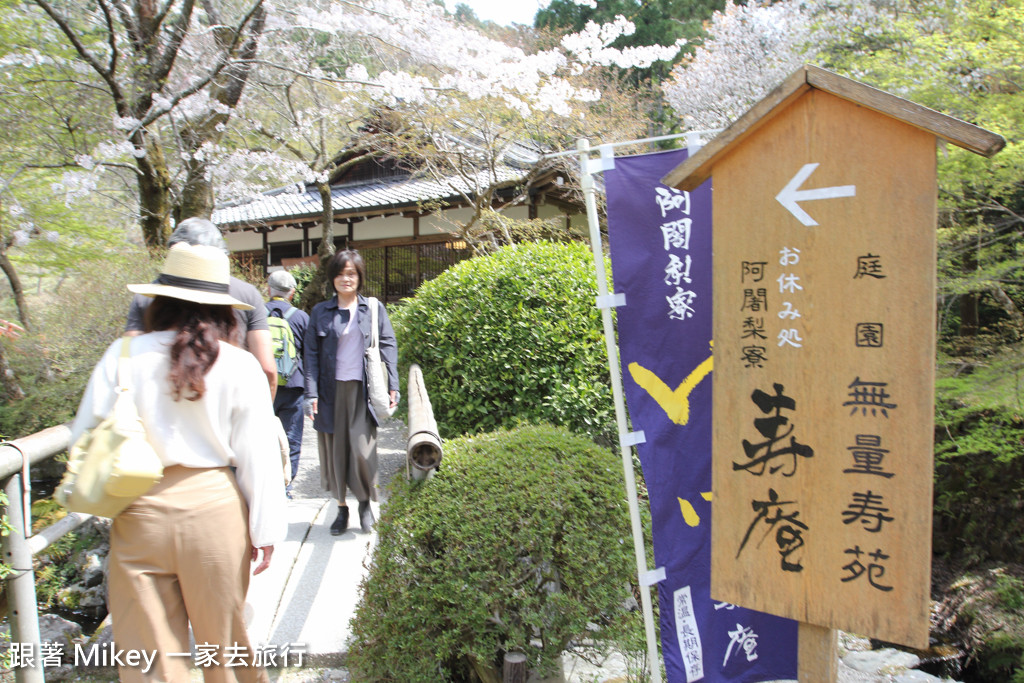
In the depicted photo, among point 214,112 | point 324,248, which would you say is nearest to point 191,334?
point 214,112

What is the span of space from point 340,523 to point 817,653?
10.6 ft

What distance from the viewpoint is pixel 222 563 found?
2252 mm

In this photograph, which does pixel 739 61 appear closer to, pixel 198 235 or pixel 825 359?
pixel 198 235

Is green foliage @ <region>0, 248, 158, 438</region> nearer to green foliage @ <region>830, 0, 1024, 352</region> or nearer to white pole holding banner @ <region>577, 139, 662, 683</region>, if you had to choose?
white pole holding banner @ <region>577, 139, 662, 683</region>

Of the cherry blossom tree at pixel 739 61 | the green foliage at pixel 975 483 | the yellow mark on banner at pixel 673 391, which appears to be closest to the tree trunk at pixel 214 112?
the yellow mark on banner at pixel 673 391

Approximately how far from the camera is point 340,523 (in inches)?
181

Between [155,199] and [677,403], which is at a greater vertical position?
[155,199]

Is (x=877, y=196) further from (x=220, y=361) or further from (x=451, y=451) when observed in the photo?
(x=220, y=361)

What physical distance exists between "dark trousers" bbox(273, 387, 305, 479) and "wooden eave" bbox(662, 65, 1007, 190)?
12.3ft

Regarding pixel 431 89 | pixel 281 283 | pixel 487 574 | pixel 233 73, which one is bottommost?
pixel 487 574

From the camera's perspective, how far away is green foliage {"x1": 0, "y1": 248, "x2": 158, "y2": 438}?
752cm

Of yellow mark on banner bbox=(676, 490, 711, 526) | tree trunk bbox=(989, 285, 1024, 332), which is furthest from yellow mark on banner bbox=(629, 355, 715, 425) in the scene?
tree trunk bbox=(989, 285, 1024, 332)

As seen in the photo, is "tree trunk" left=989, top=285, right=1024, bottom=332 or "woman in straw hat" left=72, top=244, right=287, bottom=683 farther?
"tree trunk" left=989, top=285, right=1024, bottom=332

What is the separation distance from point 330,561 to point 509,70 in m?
8.11
